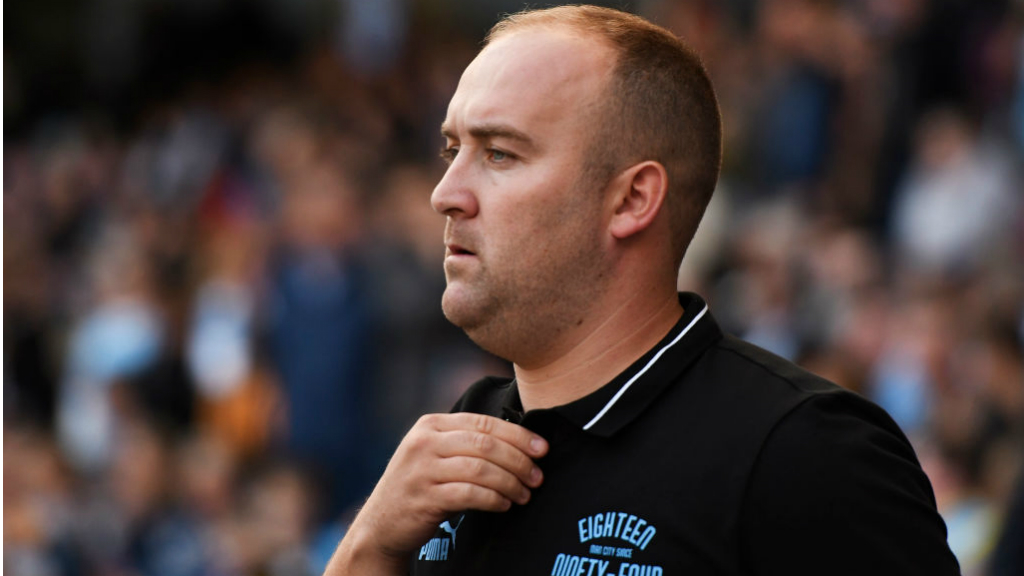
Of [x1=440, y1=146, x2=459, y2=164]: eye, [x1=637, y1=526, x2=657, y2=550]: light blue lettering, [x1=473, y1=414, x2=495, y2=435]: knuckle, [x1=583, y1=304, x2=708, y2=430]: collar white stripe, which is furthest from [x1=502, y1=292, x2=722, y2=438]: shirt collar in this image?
[x1=440, y1=146, x2=459, y2=164]: eye

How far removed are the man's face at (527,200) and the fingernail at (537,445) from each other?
0.19 m

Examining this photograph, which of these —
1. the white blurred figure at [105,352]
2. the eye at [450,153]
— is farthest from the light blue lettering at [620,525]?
the white blurred figure at [105,352]

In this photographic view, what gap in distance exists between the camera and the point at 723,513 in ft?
7.30

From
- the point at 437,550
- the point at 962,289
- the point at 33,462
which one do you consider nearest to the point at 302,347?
the point at 33,462

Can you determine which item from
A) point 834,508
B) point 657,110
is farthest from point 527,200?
point 834,508

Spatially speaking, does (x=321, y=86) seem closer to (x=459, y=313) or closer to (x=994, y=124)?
(x=994, y=124)

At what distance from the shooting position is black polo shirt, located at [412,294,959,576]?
7.12ft

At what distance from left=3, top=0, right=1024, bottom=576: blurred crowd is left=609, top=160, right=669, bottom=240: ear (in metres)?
2.96

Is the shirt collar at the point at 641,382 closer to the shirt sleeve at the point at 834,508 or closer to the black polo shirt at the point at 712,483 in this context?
the black polo shirt at the point at 712,483

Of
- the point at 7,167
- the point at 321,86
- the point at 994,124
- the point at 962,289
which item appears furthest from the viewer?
the point at 7,167

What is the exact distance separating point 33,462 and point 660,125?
286 inches

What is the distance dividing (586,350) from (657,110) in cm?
43

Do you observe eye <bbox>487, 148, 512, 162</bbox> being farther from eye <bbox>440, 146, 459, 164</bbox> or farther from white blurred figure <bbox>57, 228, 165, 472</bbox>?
white blurred figure <bbox>57, 228, 165, 472</bbox>

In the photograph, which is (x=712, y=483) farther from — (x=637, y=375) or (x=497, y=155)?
(x=497, y=155)
